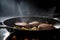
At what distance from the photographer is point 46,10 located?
6.19 feet

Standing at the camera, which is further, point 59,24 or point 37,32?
Result: point 59,24

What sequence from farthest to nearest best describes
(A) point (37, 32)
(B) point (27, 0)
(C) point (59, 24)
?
1. (B) point (27, 0)
2. (C) point (59, 24)
3. (A) point (37, 32)

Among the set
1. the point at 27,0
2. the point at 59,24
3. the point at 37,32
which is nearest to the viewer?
the point at 37,32

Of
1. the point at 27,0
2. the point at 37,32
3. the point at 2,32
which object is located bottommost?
the point at 2,32

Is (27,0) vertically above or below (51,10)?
above

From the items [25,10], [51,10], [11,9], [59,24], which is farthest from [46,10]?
[59,24]

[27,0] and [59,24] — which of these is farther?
[27,0]

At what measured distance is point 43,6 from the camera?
6.12ft

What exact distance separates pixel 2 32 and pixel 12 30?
375mm

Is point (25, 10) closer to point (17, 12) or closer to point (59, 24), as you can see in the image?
point (17, 12)

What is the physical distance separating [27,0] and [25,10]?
153 millimetres

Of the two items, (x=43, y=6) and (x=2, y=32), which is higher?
(x=43, y=6)

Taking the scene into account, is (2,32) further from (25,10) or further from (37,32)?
(25,10)

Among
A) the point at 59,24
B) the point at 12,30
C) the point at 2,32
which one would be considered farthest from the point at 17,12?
the point at 12,30
